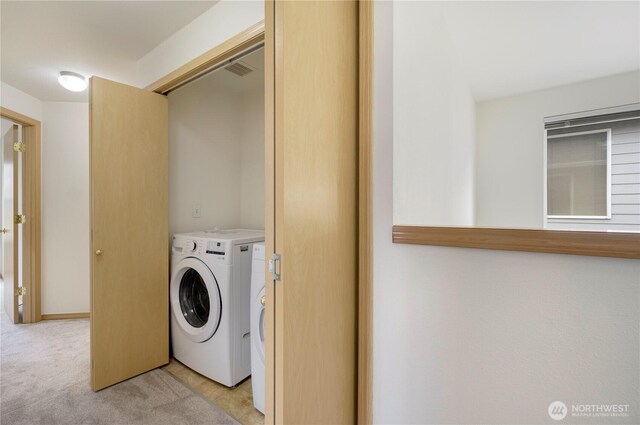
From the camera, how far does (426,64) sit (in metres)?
1.67

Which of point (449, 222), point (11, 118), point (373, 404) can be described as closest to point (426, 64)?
point (449, 222)

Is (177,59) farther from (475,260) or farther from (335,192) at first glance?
(475,260)

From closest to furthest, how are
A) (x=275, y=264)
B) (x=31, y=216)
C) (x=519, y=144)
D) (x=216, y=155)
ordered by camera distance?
1. (x=275, y=264)
2. (x=216, y=155)
3. (x=31, y=216)
4. (x=519, y=144)

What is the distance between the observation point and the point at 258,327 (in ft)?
5.16


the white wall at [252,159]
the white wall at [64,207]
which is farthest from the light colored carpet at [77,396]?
the white wall at [252,159]

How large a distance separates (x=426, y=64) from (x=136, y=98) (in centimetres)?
200

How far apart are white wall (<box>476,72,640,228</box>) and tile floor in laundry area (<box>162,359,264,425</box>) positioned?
3.47 metres

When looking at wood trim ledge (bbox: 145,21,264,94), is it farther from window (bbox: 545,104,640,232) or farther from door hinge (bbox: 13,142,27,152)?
window (bbox: 545,104,640,232)

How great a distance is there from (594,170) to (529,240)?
10.3 feet

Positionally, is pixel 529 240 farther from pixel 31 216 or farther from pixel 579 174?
pixel 31 216

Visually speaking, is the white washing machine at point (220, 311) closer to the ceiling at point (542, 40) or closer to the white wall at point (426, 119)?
the white wall at point (426, 119)

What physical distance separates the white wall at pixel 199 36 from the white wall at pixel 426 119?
2.68 feet

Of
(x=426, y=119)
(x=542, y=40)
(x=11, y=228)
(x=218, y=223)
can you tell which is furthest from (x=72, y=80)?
(x=542, y=40)

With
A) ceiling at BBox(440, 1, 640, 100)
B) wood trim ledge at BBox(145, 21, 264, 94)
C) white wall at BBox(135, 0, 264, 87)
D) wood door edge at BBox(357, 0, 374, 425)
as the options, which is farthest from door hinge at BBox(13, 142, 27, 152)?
ceiling at BBox(440, 1, 640, 100)
